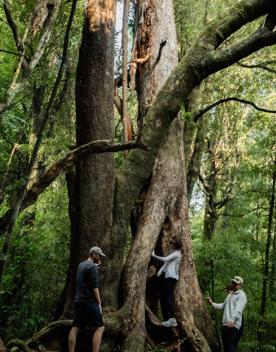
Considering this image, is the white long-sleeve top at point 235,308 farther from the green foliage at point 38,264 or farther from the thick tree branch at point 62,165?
the green foliage at point 38,264

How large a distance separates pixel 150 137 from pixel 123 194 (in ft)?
3.58

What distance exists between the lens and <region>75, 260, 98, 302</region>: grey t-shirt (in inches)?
238

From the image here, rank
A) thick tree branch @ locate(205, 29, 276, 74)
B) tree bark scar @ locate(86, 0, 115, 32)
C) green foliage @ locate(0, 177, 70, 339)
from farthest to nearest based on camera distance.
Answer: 1. green foliage @ locate(0, 177, 70, 339)
2. thick tree branch @ locate(205, 29, 276, 74)
3. tree bark scar @ locate(86, 0, 115, 32)

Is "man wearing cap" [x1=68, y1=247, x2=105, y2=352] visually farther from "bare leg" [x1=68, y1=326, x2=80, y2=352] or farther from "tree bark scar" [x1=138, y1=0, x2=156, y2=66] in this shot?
"tree bark scar" [x1=138, y1=0, x2=156, y2=66]

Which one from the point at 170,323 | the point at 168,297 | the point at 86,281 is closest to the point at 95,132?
the point at 86,281

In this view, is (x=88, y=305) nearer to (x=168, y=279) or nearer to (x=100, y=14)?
(x=168, y=279)

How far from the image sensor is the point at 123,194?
7.46 m

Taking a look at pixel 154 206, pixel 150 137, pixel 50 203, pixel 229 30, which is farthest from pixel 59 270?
pixel 229 30

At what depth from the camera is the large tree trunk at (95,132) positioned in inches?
273

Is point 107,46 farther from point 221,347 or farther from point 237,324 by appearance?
point 221,347

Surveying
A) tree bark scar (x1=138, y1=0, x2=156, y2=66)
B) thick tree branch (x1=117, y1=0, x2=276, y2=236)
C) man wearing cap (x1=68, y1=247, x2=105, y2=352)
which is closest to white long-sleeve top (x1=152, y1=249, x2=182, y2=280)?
thick tree branch (x1=117, y1=0, x2=276, y2=236)

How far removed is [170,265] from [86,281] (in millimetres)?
2257

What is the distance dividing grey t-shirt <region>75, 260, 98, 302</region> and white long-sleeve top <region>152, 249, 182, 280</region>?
6.49 feet

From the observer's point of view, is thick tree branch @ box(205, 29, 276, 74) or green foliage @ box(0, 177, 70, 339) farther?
green foliage @ box(0, 177, 70, 339)
